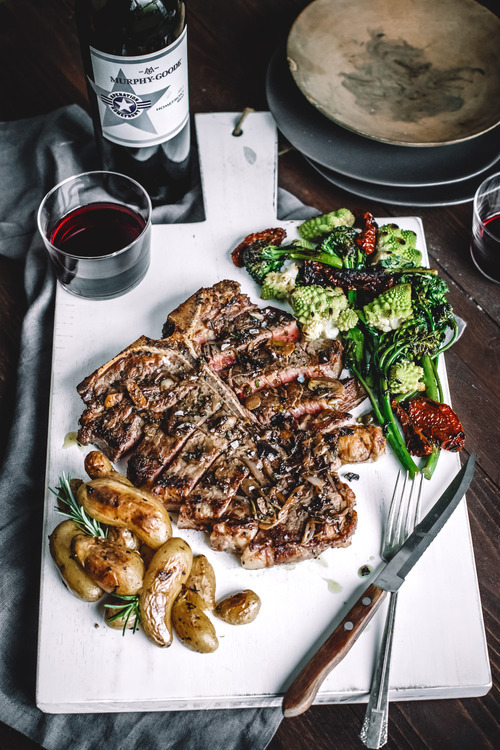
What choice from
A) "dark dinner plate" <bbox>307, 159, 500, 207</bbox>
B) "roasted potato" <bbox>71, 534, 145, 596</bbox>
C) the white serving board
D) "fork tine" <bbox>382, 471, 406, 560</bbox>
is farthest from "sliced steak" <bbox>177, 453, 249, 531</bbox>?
"dark dinner plate" <bbox>307, 159, 500, 207</bbox>

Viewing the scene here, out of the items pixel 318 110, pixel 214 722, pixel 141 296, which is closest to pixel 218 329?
pixel 141 296

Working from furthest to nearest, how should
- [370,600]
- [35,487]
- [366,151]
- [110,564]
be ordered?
[366,151] < [35,487] < [370,600] < [110,564]

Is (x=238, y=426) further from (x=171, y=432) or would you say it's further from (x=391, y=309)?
(x=391, y=309)

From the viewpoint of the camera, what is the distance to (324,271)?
122 inches

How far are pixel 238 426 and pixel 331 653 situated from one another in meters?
0.83

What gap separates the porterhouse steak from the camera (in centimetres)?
254

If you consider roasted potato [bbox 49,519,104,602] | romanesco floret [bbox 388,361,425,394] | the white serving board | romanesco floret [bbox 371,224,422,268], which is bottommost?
the white serving board

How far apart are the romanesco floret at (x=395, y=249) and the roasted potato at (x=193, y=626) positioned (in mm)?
1590

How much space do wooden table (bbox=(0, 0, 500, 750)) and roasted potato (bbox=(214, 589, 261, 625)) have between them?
43cm

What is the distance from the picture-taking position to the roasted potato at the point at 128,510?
95.9 inches

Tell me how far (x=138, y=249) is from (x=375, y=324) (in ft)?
3.32

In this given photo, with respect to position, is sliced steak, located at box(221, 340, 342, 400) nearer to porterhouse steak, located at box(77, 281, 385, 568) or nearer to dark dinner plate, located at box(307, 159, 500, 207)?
porterhouse steak, located at box(77, 281, 385, 568)

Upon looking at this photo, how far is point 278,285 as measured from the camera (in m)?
3.08

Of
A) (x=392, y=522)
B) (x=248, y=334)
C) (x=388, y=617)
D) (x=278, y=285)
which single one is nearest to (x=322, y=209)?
(x=278, y=285)
